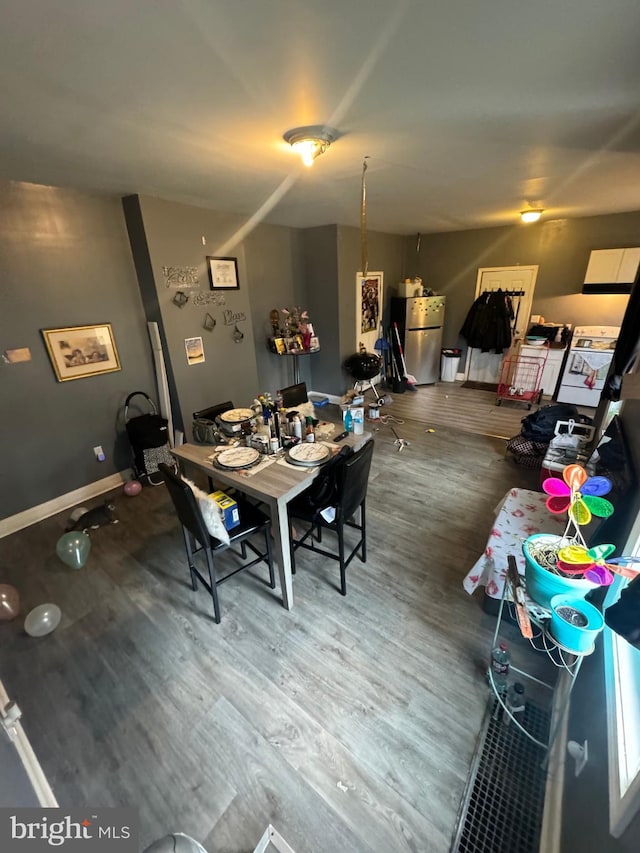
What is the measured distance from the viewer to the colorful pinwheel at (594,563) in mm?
921

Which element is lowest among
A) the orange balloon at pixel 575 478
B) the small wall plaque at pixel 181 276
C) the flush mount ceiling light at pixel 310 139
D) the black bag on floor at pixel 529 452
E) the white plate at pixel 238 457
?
the black bag on floor at pixel 529 452

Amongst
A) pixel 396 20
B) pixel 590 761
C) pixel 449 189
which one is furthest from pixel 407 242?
pixel 590 761

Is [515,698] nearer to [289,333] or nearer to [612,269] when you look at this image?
[289,333]

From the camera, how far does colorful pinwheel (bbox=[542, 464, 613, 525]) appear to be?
1031 millimetres

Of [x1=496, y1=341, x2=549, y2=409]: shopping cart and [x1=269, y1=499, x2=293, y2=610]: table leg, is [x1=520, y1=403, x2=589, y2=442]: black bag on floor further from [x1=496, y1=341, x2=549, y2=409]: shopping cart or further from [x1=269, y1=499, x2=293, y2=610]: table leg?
[x1=269, y1=499, x2=293, y2=610]: table leg

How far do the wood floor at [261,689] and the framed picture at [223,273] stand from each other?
8.25 ft

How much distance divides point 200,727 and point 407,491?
2.25m

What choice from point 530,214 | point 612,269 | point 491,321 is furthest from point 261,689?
point 612,269

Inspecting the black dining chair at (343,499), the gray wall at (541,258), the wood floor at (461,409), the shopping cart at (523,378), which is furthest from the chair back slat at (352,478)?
the gray wall at (541,258)

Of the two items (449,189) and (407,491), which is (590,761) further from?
(449,189)

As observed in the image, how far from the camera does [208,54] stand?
3.76ft

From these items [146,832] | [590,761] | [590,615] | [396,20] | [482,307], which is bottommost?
[146,832]

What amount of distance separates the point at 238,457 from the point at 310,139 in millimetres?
1766

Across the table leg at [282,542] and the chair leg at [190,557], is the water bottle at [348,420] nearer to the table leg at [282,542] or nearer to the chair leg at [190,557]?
the table leg at [282,542]
